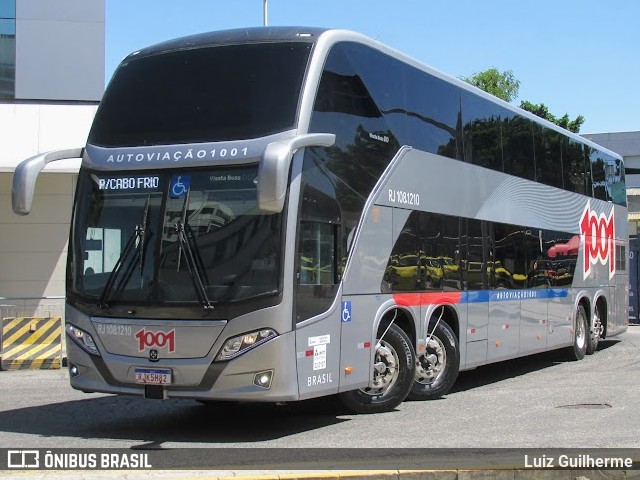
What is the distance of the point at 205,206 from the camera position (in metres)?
8.90

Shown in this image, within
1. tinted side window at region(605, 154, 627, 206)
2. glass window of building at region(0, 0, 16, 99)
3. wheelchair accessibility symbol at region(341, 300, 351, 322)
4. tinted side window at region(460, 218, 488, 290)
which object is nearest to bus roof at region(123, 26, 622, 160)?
wheelchair accessibility symbol at region(341, 300, 351, 322)

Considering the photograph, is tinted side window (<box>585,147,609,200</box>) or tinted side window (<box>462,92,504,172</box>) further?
tinted side window (<box>585,147,609,200</box>)

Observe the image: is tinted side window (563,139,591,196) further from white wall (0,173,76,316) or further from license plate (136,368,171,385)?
white wall (0,173,76,316)

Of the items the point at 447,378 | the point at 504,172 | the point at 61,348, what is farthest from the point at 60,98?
the point at 447,378

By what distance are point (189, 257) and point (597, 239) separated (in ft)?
41.2

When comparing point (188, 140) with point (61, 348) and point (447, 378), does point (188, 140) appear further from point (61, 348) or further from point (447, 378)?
point (61, 348)

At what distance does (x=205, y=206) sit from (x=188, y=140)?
794 mm

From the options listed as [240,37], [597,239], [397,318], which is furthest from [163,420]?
[597,239]

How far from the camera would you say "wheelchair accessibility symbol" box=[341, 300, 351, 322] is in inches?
377

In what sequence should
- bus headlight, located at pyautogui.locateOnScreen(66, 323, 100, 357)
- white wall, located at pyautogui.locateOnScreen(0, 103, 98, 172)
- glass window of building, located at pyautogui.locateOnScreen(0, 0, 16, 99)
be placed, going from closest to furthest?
bus headlight, located at pyautogui.locateOnScreen(66, 323, 100, 357) → white wall, located at pyautogui.locateOnScreen(0, 103, 98, 172) → glass window of building, located at pyautogui.locateOnScreen(0, 0, 16, 99)

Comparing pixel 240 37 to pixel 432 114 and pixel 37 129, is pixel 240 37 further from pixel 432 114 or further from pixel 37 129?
pixel 37 129

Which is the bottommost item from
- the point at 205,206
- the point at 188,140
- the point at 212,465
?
the point at 212,465

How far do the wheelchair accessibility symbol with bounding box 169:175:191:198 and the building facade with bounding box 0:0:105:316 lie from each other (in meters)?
8.81

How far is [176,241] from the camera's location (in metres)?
8.91
